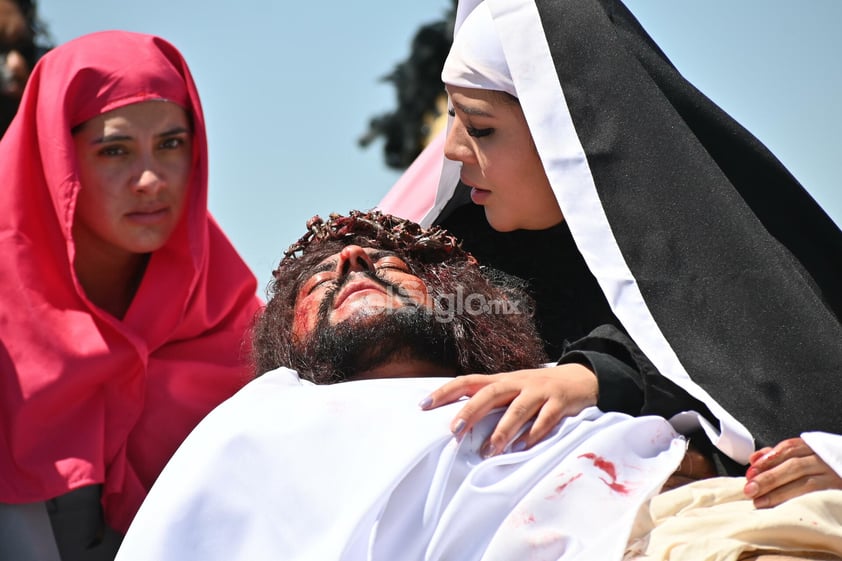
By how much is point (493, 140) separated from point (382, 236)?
439 millimetres

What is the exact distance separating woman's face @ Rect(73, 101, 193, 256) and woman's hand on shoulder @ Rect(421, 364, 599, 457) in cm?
174

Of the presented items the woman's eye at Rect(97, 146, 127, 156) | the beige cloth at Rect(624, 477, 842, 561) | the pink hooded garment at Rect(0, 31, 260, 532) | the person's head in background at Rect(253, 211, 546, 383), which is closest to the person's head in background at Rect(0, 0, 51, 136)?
the pink hooded garment at Rect(0, 31, 260, 532)

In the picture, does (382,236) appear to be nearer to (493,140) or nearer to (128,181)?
(493,140)

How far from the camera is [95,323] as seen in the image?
14.1ft

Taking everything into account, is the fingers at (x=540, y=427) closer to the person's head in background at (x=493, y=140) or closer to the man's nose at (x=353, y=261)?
the man's nose at (x=353, y=261)

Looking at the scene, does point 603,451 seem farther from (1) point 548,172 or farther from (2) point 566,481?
(1) point 548,172

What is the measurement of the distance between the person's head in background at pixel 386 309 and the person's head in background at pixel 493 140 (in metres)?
0.21

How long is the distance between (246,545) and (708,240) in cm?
135

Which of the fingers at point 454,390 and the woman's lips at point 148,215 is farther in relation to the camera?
the woman's lips at point 148,215

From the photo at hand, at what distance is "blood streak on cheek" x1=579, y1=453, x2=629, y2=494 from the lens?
2.87 meters

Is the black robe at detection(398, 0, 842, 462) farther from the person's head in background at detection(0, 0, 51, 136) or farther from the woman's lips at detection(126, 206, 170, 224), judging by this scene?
the person's head in background at detection(0, 0, 51, 136)

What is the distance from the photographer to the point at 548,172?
336cm

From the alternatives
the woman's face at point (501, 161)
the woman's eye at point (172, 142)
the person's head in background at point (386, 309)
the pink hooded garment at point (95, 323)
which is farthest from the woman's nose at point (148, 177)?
the woman's face at point (501, 161)

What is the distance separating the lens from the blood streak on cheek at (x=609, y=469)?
9.43 ft
